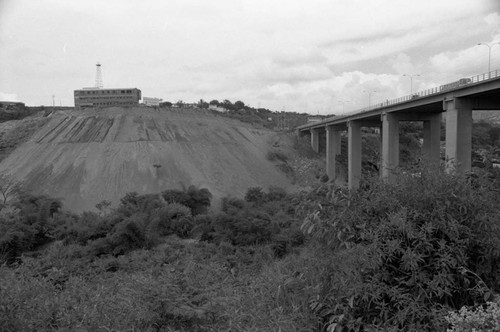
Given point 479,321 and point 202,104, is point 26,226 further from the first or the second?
point 202,104

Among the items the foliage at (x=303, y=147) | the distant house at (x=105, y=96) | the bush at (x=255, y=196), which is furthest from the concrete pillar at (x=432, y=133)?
the distant house at (x=105, y=96)

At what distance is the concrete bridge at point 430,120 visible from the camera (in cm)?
2664

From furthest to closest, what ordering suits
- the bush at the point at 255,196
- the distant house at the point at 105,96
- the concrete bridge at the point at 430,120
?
1. the distant house at the point at 105,96
2. the bush at the point at 255,196
3. the concrete bridge at the point at 430,120

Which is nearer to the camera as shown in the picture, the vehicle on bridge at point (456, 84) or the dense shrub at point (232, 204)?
the vehicle on bridge at point (456, 84)

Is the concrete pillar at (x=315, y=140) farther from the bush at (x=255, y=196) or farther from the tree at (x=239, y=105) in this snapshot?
the tree at (x=239, y=105)

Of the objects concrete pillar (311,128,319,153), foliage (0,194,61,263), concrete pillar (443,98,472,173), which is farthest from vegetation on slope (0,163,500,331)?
concrete pillar (311,128,319,153)

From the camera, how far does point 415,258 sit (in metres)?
5.36

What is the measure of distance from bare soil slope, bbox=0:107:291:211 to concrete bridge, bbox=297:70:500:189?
482 inches

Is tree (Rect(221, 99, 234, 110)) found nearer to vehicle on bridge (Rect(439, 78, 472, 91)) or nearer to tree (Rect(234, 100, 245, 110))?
tree (Rect(234, 100, 245, 110))

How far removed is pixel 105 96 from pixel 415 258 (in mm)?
104247

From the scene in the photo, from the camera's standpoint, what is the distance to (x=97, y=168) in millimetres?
56531

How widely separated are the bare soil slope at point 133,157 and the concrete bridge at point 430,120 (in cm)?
1223

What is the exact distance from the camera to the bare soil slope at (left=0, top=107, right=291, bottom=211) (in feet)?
174

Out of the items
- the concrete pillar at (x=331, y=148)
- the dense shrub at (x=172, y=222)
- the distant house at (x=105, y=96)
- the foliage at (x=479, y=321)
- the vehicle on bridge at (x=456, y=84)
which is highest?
the distant house at (x=105, y=96)
